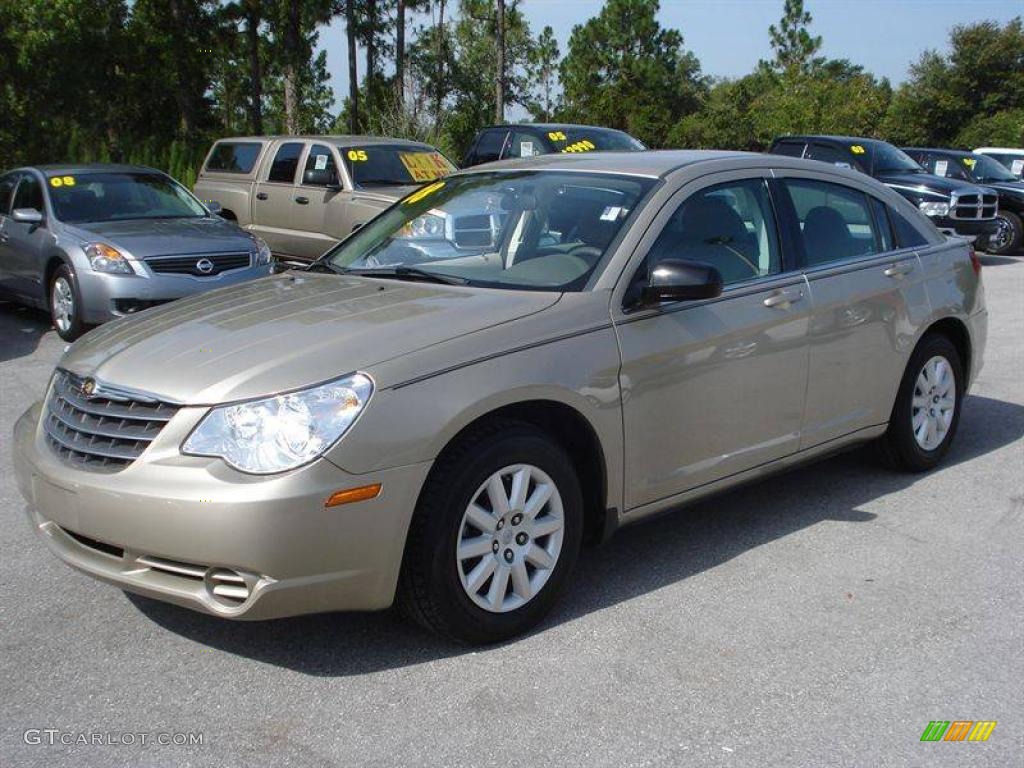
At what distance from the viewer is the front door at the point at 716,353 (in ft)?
13.8

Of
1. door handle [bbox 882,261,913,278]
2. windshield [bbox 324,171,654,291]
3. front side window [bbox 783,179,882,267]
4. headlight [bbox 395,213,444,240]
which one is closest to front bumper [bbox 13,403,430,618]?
windshield [bbox 324,171,654,291]

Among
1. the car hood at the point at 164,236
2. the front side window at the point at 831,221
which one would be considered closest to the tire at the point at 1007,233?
the car hood at the point at 164,236

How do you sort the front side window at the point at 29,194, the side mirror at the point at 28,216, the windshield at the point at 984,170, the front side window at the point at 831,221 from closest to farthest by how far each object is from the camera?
1. the front side window at the point at 831,221
2. the side mirror at the point at 28,216
3. the front side window at the point at 29,194
4. the windshield at the point at 984,170

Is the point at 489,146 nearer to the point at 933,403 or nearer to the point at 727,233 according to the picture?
the point at 933,403

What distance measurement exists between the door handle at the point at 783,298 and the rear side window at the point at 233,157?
10.7m

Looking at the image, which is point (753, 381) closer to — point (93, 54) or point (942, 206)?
point (942, 206)

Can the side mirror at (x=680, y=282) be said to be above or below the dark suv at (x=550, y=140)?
below

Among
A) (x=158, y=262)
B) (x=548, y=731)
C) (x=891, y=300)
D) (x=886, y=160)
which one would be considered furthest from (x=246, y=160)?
(x=548, y=731)

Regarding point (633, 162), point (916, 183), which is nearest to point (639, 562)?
point (633, 162)

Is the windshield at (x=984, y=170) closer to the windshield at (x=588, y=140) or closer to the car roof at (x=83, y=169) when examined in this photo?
the windshield at (x=588, y=140)

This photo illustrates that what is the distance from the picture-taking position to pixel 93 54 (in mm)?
24766

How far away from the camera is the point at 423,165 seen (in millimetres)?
13336

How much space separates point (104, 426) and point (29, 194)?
807 centimetres

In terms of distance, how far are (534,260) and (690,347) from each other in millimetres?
707
